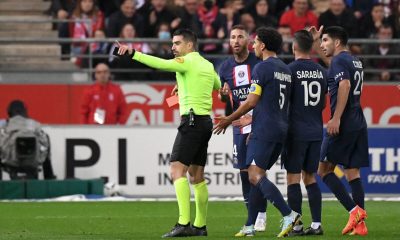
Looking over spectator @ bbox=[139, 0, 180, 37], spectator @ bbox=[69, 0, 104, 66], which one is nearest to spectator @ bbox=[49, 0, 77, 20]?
spectator @ bbox=[69, 0, 104, 66]

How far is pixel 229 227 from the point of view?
51.5 feet

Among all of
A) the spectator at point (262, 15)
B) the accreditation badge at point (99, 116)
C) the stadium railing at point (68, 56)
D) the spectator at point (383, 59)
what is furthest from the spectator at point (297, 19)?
the accreditation badge at point (99, 116)

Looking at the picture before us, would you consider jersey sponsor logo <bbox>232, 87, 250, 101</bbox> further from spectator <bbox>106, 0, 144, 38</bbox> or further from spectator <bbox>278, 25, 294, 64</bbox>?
spectator <bbox>106, 0, 144, 38</bbox>

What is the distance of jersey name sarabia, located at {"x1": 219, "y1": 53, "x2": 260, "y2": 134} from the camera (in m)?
15.6

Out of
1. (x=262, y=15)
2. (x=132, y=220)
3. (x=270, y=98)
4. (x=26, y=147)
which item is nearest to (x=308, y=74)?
(x=270, y=98)

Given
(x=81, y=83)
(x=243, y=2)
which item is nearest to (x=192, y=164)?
(x=81, y=83)

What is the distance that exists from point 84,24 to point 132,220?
930 cm

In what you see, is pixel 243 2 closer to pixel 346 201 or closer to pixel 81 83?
pixel 81 83

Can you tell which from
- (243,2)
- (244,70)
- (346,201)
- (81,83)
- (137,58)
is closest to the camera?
(137,58)

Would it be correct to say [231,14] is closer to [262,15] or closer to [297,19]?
[262,15]

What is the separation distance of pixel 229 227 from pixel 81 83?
9800mm

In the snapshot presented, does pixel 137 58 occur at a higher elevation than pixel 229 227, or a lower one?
higher

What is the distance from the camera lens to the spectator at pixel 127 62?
2508cm

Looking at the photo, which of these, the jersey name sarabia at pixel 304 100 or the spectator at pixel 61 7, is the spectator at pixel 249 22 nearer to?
the spectator at pixel 61 7
